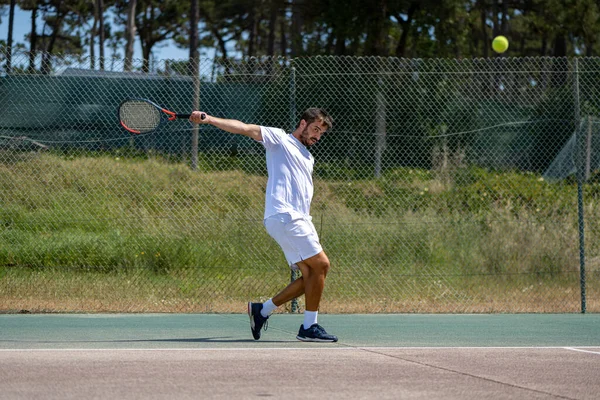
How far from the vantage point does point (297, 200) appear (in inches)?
272

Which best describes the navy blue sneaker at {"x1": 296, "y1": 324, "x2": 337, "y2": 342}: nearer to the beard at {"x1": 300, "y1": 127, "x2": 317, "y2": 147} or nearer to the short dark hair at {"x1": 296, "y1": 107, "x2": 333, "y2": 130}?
the beard at {"x1": 300, "y1": 127, "x2": 317, "y2": 147}

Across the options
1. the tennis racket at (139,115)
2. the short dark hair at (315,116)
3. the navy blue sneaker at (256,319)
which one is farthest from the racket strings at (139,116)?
the navy blue sneaker at (256,319)

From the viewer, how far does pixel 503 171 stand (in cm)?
1252

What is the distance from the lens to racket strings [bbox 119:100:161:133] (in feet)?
26.3

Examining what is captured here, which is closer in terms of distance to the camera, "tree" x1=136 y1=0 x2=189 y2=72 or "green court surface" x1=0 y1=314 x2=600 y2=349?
"green court surface" x1=0 y1=314 x2=600 y2=349

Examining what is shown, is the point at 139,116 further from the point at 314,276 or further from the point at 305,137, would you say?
the point at 314,276

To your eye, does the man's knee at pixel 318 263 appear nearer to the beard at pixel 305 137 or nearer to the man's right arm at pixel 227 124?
the beard at pixel 305 137

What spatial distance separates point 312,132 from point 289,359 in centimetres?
185

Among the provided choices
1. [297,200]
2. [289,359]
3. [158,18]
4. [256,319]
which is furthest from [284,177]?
[158,18]

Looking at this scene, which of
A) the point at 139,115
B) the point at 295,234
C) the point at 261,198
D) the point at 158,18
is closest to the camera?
the point at 295,234

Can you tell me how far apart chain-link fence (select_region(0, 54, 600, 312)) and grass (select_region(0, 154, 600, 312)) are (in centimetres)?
2

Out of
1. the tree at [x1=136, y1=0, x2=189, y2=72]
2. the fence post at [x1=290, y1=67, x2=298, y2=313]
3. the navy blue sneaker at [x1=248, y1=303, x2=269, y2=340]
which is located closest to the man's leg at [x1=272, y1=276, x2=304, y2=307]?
the navy blue sneaker at [x1=248, y1=303, x2=269, y2=340]

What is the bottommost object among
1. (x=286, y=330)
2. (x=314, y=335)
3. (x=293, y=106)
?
(x=286, y=330)

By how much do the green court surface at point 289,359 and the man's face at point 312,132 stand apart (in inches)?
63.0
